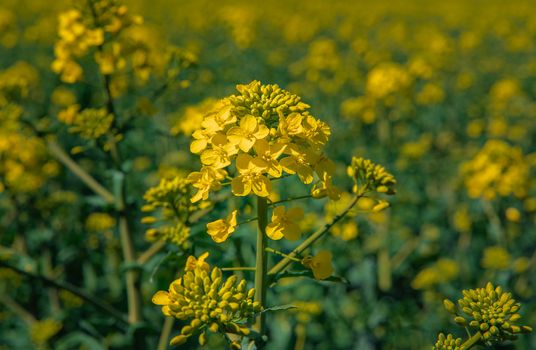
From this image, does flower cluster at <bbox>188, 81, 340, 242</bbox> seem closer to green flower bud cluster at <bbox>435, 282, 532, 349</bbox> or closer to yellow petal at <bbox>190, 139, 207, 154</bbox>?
yellow petal at <bbox>190, 139, 207, 154</bbox>

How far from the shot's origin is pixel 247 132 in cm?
161

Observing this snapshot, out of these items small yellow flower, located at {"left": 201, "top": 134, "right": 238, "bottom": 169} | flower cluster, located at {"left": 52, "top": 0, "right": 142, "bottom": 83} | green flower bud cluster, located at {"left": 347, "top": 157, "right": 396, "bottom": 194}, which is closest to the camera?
small yellow flower, located at {"left": 201, "top": 134, "right": 238, "bottom": 169}

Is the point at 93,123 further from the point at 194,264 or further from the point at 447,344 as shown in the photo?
the point at 447,344

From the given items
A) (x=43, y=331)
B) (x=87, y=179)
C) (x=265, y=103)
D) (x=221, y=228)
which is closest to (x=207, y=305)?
(x=221, y=228)

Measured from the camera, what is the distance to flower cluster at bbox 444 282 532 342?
1651 mm

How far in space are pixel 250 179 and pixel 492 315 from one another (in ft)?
3.32

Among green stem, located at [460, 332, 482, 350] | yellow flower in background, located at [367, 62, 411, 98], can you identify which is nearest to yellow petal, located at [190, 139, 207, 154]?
green stem, located at [460, 332, 482, 350]

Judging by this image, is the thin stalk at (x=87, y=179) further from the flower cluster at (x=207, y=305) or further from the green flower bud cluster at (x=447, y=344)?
the green flower bud cluster at (x=447, y=344)

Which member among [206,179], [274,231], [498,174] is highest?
[206,179]

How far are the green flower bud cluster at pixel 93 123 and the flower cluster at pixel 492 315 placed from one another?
1862 mm

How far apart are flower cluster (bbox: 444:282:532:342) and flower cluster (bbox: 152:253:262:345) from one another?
30.9 inches

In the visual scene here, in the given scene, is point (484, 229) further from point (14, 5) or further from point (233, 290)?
point (14, 5)

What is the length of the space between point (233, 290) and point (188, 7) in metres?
15.3

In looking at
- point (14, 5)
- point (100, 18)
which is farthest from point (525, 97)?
point (14, 5)
